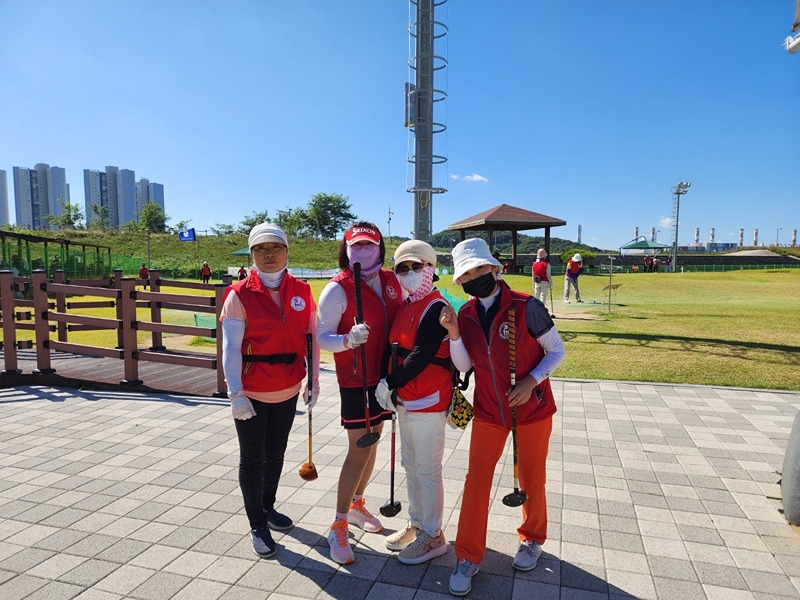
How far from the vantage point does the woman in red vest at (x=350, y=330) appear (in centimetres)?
298

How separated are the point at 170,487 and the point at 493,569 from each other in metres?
2.65

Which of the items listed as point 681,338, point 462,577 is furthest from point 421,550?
point 681,338

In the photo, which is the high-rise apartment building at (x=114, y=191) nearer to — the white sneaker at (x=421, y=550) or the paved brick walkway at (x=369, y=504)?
the paved brick walkway at (x=369, y=504)

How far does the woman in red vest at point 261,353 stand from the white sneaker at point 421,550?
2.72 feet

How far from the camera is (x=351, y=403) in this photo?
302 centimetres

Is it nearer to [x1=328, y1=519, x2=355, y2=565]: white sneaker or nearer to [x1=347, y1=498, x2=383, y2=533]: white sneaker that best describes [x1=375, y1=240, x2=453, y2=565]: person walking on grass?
[x1=328, y1=519, x2=355, y2=565]: white sneaker

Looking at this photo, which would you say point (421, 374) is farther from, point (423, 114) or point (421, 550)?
point (423, 114)

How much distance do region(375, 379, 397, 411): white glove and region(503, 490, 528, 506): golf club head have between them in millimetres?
793

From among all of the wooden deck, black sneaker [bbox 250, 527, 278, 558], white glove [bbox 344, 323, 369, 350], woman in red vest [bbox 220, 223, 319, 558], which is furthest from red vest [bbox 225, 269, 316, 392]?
the wooden deck

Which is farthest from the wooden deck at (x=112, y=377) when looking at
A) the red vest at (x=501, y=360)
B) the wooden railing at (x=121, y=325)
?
the red vest at (x=501, y=360)

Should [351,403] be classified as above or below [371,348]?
below

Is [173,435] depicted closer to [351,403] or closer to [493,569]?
[351,403]

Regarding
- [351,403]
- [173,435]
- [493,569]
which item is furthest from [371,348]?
[173,435]

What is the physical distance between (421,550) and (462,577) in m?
0.35
